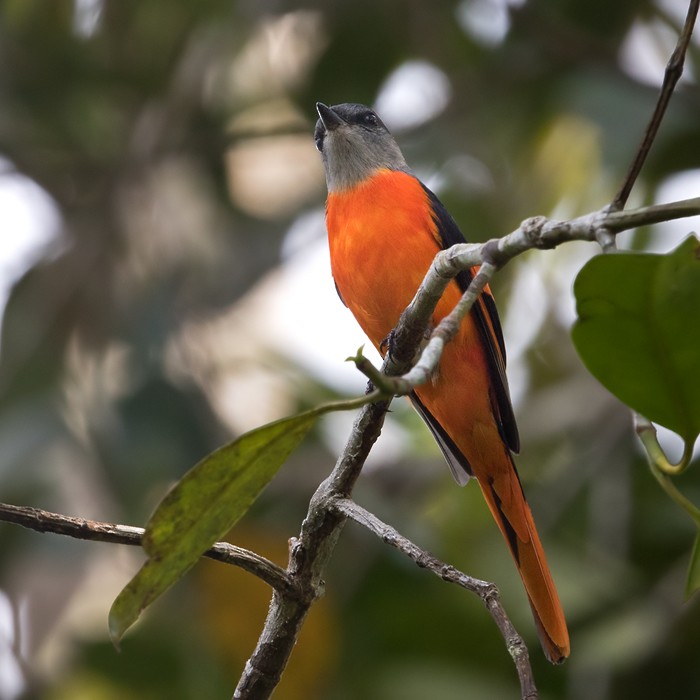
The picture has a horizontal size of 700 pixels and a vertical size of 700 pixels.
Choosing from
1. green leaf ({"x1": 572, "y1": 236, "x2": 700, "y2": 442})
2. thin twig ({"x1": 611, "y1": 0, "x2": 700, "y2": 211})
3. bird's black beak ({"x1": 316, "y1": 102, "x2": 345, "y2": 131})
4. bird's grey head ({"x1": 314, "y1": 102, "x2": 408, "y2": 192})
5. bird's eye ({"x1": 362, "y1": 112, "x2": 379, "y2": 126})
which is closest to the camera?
thin twig ({"x1": 611, "y1": 0, "x2": 700, "y2": 211})

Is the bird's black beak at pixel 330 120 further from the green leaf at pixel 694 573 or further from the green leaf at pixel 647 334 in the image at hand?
the green leaf at pixel 694 573

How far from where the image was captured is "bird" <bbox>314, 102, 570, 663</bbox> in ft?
12.0

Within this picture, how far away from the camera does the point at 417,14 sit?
616cm

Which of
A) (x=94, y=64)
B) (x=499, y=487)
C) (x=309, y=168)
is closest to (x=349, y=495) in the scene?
(x=499, y=487)

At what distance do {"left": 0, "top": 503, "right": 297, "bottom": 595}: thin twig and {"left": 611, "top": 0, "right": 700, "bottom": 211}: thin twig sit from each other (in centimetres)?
98

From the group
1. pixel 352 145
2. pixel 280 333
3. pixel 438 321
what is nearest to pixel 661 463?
pixel 438 321


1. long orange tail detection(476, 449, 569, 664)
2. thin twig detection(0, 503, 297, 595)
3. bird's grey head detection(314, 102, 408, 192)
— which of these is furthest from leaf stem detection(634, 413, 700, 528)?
bird's grey head detection(314, 102, 408, 192)

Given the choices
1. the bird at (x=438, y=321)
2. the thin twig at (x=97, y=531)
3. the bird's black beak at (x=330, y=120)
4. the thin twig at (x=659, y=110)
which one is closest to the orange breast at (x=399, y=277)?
the bird at (x=438, y=321)

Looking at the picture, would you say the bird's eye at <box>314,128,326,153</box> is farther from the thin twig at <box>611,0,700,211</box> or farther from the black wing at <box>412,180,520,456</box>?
the thin twig at <box>611,0,700,211</box>

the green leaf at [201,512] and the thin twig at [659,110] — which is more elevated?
the thin twig at [659,110]

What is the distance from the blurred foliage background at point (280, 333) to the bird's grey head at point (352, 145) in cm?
116

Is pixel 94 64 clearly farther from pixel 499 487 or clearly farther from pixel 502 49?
pixel 499 487

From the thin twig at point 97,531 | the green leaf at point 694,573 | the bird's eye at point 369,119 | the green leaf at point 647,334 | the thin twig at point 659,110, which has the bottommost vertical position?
the thin twig at point 97,531

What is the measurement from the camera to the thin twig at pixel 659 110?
156 centimetres
